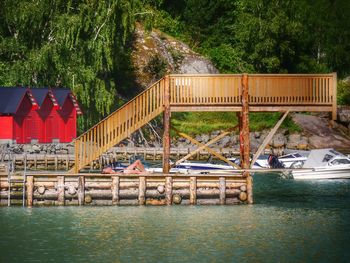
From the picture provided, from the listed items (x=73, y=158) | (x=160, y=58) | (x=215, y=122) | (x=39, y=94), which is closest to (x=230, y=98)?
(x=73, y=158)

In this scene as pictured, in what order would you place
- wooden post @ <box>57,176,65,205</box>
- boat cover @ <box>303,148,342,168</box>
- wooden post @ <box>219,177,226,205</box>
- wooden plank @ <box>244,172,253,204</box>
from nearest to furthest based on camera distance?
wooden post @ <box>57,176,65,205</box>
wooden post @ <box>219,177,226,205</box>
wooden plank @ <box>244,172,253,204</box>
boat cover @ <box>303,148,342,168</box>

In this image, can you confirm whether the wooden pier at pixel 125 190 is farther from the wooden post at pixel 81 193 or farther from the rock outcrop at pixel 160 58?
the rock outcrop at pixel 160 58

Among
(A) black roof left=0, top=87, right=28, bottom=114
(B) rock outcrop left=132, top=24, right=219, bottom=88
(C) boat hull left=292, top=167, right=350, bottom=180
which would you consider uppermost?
(B) rock outcrop left=132, top=24, right=219, bottom=88

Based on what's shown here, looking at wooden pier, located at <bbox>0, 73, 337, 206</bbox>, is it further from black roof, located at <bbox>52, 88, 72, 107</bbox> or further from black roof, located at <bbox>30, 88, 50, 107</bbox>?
black roof, located at <bbox>52, 88, 72, 107</bbox>

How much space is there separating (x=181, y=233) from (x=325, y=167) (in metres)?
30.1

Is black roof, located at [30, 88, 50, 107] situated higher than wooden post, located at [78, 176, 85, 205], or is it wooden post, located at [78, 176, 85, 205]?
black roof, located at [30, 88, 50, 107]

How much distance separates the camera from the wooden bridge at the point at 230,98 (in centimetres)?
5472

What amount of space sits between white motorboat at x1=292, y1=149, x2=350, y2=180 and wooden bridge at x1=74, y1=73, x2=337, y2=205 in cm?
1754

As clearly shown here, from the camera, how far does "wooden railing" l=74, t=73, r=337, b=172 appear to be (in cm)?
5469

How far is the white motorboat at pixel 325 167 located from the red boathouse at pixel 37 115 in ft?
76.0

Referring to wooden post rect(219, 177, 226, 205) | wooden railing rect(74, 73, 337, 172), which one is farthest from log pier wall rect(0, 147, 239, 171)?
wooden post rect(219, 177, 226, 205)

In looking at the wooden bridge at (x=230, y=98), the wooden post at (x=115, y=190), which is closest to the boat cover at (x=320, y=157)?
the wooden bridge at (x=230, y=98)

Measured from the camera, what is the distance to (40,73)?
291 ft

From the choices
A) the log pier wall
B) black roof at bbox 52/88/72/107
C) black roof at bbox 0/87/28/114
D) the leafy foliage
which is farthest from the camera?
black roof at bbox 52/88/72/107
